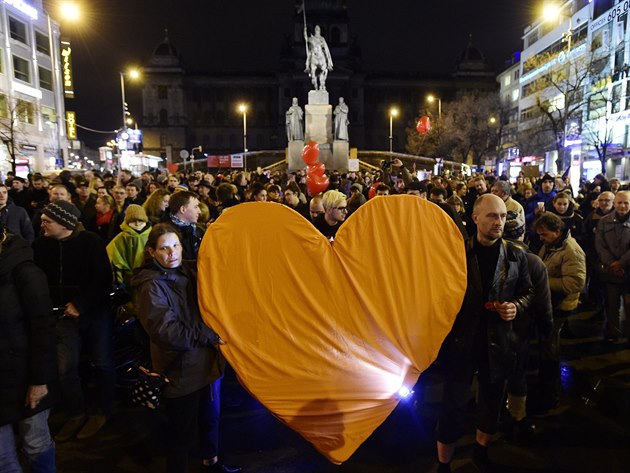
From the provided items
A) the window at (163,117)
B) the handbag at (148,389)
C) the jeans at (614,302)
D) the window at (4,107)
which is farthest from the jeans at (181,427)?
the window at (163,117)

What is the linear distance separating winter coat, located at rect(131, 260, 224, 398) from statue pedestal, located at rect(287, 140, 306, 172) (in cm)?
2850

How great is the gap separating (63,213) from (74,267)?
514 millimetres

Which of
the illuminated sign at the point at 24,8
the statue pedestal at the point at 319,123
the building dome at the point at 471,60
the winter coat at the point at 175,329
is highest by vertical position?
the building dome at the point at 471,60

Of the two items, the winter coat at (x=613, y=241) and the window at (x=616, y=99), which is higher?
the window at (x=616, y=99)

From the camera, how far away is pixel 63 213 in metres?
4.33

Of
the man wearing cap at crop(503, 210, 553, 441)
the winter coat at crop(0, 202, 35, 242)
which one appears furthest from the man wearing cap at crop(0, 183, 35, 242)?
the man wearing cap at crop(503, 210, 553, 441)

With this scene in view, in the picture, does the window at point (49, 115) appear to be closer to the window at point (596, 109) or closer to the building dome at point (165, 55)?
the building dome at point (165, 55)

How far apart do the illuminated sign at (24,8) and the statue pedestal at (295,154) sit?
1293 inches

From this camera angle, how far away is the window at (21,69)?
4566 cm

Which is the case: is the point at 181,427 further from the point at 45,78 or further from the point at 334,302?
the point at 45,78

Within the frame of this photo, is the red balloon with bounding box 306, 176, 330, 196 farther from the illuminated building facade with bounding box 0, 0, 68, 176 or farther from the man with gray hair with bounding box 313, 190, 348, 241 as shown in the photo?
the illuminated building facade with bounding box 0, 0, 68, 176

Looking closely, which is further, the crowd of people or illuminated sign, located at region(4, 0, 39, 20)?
illuminated sign, located at region(4, 0, 39, 20)

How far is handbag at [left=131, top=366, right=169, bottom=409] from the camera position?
327 centimetres

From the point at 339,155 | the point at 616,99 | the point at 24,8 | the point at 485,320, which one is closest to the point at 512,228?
the point at 485,320
